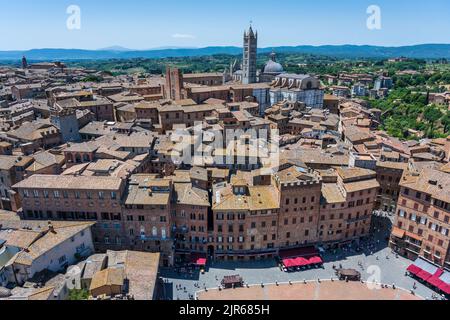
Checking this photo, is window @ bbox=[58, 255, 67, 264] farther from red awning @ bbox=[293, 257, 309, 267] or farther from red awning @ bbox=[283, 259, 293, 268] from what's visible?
red awning @ bbox=[293, 257, 309, 267]

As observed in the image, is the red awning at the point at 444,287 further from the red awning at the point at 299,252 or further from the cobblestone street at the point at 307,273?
the red awning at the point at 299,252

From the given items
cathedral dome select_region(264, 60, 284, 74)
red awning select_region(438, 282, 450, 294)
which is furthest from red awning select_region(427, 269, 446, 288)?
cathedral dome select_region(264, 60, 284, 74)

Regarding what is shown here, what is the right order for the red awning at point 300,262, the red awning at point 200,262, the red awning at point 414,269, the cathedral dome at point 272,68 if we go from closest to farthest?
the red awning at point 414,269
the red awning at point 200,262
the red awning at point 300,262
the cathedral dome at point 272,68

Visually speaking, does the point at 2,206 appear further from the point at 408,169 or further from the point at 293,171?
the point at 408,169

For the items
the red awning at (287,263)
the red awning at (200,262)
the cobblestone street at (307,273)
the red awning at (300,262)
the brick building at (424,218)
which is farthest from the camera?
the red awning at (300,262)

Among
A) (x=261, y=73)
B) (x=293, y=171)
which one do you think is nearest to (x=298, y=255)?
(x=293, y=171)

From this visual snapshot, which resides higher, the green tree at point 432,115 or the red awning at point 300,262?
the green tree at point 432,115

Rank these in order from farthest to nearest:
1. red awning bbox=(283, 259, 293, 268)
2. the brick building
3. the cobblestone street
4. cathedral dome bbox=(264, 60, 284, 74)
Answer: cathedral dome bbox=(264, 60, 284, 74)
red awning bbox=(283, 259, 293, 268)
the brick building
the cobblestone street

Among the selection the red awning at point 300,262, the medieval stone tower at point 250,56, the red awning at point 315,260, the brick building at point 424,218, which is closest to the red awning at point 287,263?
the red awning at point 300,262

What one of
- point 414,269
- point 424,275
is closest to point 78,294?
point 414,269
